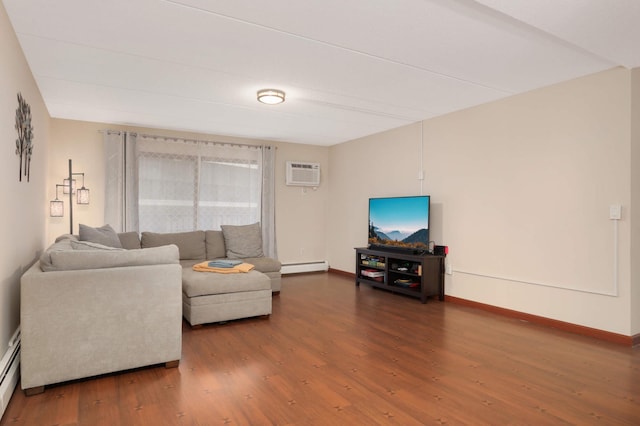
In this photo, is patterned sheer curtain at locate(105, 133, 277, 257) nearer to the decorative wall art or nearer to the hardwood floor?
the decorative wall art

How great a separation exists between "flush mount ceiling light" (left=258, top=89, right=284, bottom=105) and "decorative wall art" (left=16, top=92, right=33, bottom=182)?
6.80 feet

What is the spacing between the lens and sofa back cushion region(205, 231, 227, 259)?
578 cm

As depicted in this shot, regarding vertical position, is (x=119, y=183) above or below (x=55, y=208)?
above

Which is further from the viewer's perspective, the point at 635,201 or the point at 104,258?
the point at 635,201

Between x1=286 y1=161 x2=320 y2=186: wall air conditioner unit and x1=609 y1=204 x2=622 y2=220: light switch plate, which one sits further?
x1=286 y1=161 x2=320 y2=186: wall air conditioner unit

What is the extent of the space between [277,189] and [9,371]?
499cm

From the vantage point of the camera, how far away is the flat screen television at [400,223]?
16.9 feet

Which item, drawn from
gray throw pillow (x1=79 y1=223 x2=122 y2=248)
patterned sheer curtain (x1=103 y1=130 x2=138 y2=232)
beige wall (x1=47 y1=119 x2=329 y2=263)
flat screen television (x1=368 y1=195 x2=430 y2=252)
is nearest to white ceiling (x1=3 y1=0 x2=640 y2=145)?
beige wall (x1=47 y1=119 x2=329 y2=263)

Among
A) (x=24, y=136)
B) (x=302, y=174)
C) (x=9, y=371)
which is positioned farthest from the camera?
(x=302, y=174)

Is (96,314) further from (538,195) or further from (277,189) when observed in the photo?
(277,189)

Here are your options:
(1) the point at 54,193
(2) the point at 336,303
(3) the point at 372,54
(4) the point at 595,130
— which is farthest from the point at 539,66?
(1) the point at 54,193

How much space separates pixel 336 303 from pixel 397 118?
2621mm

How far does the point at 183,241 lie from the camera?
18.4 ft

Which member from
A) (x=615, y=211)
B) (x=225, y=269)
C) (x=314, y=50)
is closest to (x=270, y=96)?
(x=314, y=50)
